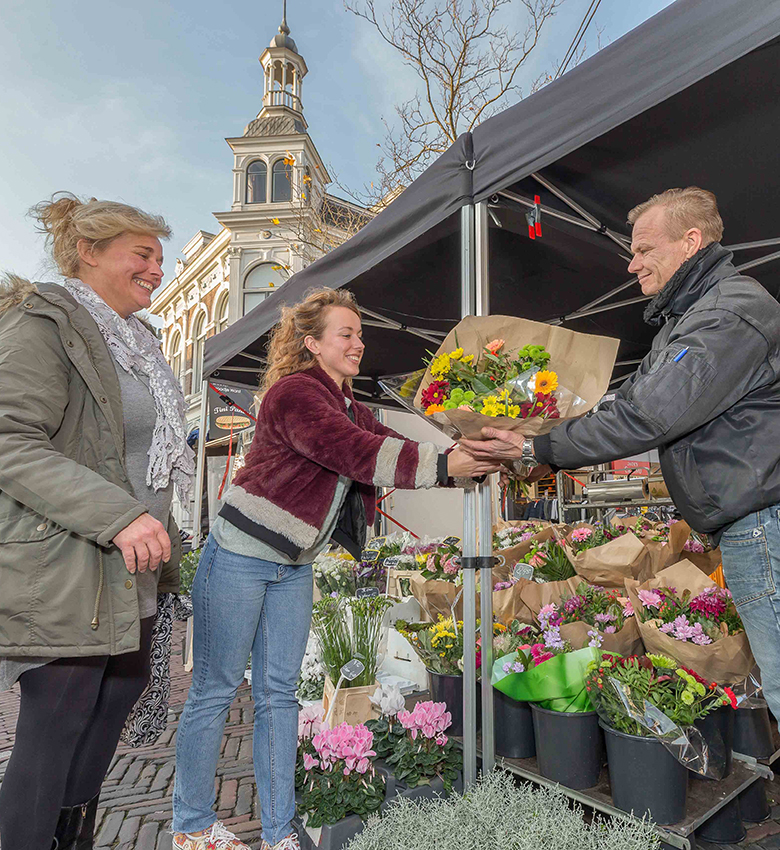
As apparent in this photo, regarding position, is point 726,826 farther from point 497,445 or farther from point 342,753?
point 497,445

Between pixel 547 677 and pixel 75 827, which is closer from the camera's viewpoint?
pixel 75 827

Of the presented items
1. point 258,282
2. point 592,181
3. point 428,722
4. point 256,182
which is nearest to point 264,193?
point 256,182

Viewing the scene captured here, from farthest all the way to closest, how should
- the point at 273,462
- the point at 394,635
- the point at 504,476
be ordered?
1. the point at 394,635
2. the point at 504,476
3. the point at 273,462

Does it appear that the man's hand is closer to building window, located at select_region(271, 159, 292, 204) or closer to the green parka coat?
the green parka coat

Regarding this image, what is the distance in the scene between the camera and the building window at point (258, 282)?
14936 millimetres

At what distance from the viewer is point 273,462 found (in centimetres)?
195

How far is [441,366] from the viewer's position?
1.99 meters

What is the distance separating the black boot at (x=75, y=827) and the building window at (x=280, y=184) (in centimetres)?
1546

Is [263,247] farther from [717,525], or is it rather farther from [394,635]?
[717,525]

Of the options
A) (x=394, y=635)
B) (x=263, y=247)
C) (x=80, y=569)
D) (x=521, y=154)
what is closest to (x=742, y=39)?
(x=521, y=154)

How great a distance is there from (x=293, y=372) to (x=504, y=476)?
87cm

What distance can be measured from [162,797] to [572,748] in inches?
74.0

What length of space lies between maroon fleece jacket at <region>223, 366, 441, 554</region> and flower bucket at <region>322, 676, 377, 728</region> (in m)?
1.01

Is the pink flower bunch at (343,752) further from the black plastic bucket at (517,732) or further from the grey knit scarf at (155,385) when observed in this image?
the grey knit scarf at (155,385)
